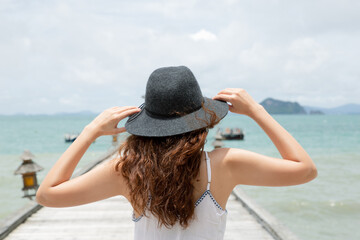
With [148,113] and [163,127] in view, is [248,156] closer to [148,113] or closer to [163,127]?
[163,127]

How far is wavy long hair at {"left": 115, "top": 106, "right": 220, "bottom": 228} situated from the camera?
130 cm

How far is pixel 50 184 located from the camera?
4.55 feet

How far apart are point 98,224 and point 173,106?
3581mm

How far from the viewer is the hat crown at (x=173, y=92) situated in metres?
1.34

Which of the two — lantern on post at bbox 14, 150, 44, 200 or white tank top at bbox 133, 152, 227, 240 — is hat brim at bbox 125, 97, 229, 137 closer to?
white tank top at bbox 133, 152, 227, 240

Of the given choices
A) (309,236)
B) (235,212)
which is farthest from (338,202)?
(235,212)

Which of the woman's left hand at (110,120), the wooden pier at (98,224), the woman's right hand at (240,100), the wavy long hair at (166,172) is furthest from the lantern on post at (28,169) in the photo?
the woman's right hand at (240,100)

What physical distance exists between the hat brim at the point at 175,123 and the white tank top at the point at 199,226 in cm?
16

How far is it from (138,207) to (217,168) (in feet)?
1.26

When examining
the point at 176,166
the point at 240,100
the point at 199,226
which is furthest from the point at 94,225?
the point at 240,100

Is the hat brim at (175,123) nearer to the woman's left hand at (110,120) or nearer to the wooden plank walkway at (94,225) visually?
the woman's left hand at (110,120)

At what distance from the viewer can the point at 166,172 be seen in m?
1.31

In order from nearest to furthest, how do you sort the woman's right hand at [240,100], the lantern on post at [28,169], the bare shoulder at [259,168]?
the bare shoulder at [259,168]
the woman's right hand at [240,100]
the lantern on post at [28,169]

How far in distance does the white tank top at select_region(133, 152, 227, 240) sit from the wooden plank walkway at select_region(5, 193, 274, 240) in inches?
110
